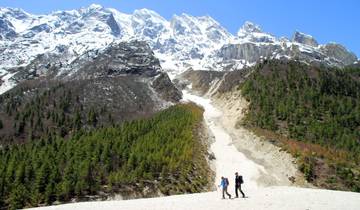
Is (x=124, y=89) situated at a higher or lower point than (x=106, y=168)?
higher

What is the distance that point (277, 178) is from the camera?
6531cm

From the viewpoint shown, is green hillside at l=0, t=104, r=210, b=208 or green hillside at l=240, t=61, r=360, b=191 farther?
green hillside at l=240, t=61, r=360, b=191

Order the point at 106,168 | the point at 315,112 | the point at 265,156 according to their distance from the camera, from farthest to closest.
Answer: the point at 315,112 → the point at 265,156 → the point at 106,168

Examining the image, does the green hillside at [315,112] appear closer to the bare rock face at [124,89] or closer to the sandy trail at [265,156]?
the sandy trail at [265,156]

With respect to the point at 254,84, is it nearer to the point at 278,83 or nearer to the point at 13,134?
the point at 278,83

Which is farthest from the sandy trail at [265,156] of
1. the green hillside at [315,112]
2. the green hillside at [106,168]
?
the green hillside at [106,168]

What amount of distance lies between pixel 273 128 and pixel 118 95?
7377 cm

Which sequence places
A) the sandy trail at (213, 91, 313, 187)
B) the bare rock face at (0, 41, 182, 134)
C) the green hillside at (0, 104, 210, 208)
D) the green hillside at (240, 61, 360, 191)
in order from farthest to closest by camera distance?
1. the bare rock face at (0, 41, 182, 134)
2. the green hillside at (240, 61, 360, 191)
3. the sandy trail at (213, 91, 313, 187)
4. the green hillside at (0, 104, 210, 208)

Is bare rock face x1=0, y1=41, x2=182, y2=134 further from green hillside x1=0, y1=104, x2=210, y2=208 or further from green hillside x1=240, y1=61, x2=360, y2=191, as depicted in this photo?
green hillside x1=0, y1=104, x2=210, y2=208

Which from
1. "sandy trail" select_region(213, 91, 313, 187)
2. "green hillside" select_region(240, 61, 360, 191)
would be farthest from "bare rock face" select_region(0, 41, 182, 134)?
"sandy trail" select_region(213, 91, 313, 187)

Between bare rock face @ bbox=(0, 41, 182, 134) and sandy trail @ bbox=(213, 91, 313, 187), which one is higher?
bare rock face @ bbox=(0, 41, 182, 134)

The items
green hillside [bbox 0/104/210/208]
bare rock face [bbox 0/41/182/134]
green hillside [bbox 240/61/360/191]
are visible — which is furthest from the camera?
bare rock face [bbox 0/41/182/134]

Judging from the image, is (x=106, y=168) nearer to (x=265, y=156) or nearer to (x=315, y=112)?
(x=265, y=156)

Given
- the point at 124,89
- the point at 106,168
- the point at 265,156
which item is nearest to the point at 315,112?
the point at 265,156
